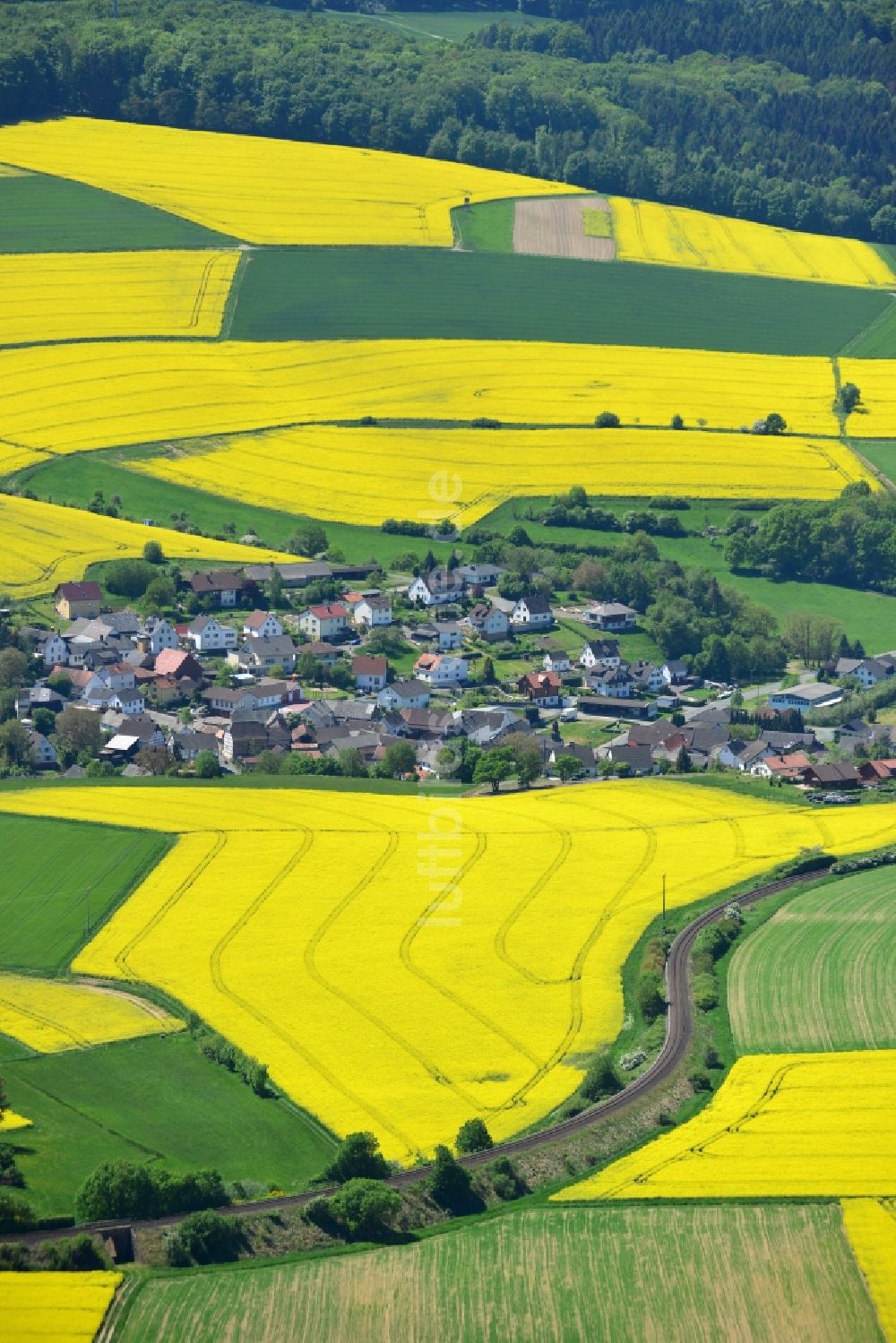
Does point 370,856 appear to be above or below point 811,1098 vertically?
below

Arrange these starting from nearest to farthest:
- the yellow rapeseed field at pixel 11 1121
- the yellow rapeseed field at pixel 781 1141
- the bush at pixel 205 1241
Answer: the bush at pixel 205 1241
the yellow rapeseed field at pixel 781 1141
the yellow rapeseed field at pixel 11 1121

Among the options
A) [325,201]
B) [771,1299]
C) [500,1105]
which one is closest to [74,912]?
[500,1105]

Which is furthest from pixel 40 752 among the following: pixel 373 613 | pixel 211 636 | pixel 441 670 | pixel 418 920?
pixel 418 920

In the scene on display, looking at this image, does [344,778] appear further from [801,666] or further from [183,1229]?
[183,1229]

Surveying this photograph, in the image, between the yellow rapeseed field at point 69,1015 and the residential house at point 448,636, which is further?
the residential house at point 448,636

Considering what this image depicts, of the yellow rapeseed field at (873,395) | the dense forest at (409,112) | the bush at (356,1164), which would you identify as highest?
the bush at (356,1164)

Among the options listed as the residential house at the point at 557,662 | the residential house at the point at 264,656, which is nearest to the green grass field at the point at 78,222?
the residential house at the point at 264,656

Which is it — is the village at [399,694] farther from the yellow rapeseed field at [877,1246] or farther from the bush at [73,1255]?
the bush at [73,1255]
